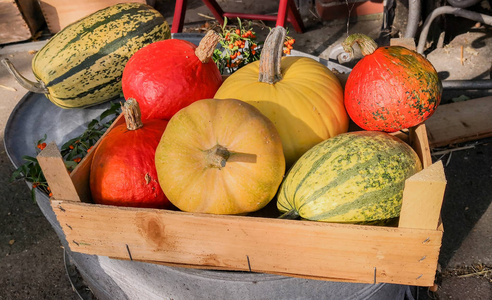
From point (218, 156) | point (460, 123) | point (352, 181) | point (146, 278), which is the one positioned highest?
point (218, 156)

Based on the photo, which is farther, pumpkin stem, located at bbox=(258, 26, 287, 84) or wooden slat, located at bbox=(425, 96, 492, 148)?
wooden slat, located at bbox=(425, 96, 492, 148)

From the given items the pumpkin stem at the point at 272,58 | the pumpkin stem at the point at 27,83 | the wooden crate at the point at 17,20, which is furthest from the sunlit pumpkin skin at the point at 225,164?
the wooden crate at the point at 17,20

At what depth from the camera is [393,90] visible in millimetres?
1372

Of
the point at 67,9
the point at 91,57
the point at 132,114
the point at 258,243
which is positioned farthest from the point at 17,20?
the point at 258,243

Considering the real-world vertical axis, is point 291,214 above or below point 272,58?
below

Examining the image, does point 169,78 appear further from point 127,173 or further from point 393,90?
point 393,90

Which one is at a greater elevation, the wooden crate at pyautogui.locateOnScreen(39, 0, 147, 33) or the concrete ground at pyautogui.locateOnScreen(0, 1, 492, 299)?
the wooden crate at pyautogui.locateOnScreen(39, 0, 147, 33)

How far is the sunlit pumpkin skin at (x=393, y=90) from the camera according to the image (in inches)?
53.8

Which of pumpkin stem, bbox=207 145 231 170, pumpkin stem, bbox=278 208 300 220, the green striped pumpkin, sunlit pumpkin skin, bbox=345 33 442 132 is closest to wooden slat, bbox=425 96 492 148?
sunlit pumpkin skin, bbox=345 33 442 132

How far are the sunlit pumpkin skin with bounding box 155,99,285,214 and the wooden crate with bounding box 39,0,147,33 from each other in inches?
117

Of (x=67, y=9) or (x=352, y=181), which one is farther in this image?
(x=67, y=9)

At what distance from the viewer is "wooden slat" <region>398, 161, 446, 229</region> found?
1053 millimetres

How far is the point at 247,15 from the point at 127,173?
2.55 metres

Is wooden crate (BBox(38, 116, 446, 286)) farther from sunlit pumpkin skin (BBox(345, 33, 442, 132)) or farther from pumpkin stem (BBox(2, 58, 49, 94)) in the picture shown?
pumpkin stem (BBox(2, 58, 49, 94))
